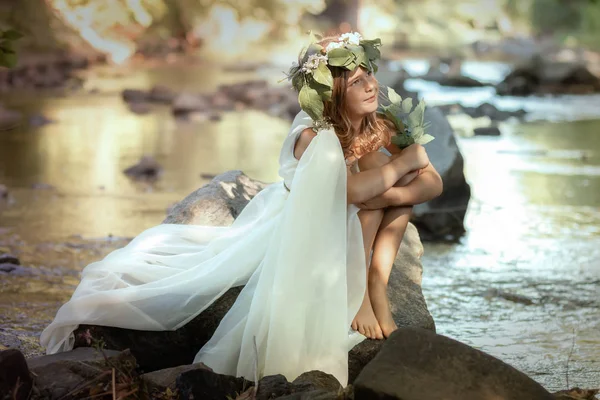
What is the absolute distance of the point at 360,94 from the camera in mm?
4469

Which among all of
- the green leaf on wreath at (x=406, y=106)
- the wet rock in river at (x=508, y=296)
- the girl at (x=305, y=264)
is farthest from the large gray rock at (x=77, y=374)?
the wet rock in river at (x=508, y=296)

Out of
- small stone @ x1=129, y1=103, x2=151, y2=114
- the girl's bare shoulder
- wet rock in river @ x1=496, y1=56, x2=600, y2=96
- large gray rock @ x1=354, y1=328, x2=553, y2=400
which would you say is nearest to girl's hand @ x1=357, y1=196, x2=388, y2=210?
the girl's bare shoulder

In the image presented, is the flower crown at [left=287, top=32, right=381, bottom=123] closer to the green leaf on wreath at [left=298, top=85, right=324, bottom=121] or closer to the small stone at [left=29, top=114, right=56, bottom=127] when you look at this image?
the green leaf on wreath at [left=298, top=85, right=324, bottom=121]

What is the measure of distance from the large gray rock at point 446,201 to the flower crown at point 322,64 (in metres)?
3.40

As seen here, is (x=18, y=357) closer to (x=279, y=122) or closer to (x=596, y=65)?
(x=279, y=122)

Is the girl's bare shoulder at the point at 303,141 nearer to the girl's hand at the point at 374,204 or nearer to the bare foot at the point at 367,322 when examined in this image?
the girl's hand at the point at 374,204

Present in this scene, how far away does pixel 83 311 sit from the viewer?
14.8 ft

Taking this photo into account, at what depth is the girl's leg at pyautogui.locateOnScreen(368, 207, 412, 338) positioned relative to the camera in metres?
4.47

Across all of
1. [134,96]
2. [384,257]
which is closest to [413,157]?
[384,257]

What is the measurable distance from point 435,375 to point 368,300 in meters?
0.96

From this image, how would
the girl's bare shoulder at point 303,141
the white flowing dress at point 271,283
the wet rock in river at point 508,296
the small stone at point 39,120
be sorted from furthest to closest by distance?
the small stone at point 39,120
the wet rock in river at point 508,296
the girl's bare shoulder at point 303,141
the white flowing dress at point 271,283

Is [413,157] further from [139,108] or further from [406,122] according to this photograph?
[139,108]

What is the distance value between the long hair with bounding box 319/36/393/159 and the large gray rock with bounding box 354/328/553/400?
1.10 metres

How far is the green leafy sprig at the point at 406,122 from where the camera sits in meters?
4.61
